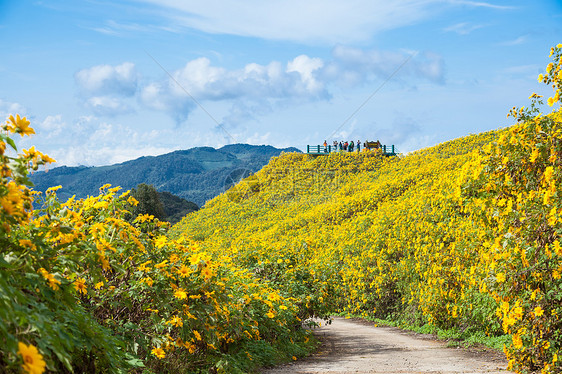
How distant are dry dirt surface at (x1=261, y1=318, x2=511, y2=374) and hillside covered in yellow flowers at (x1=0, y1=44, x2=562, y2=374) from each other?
53 cm

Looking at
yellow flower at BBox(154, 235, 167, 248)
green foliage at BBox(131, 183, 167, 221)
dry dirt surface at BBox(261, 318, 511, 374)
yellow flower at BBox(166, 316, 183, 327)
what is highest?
green foliage at BBox(131, 183, 167, 221)

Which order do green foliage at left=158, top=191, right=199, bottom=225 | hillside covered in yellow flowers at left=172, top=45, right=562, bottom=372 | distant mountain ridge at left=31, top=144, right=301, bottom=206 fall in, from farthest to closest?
distant mountain ridge at left=31, top=144, right=301, bottom=206 → green foliage at left=158, top=191, right=199, bottom=225 → hillside covered in yellow flowers at left=172, top=45, right=562, bottom=372

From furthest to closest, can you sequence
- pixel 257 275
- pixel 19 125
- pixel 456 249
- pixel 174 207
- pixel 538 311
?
pixel 174 207 → pixel 257 275 → pixel 456 249 → pixel 538 311 → pixel 19 125

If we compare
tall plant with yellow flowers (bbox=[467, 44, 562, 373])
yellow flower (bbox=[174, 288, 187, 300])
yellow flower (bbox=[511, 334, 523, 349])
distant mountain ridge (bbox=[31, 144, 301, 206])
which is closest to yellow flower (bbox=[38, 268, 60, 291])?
yellow flower (bbox=[174, 288, 187, 300])

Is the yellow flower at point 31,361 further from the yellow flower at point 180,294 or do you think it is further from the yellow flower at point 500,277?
the yellow flower at point 500,277

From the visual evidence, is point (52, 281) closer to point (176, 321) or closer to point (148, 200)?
point (176, 321)

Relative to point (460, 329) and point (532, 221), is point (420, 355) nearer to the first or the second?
point (460, 329)

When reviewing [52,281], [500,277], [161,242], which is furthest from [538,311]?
[52,281]

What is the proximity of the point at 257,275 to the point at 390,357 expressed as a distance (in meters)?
3.31

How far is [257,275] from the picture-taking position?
11539 millimetres

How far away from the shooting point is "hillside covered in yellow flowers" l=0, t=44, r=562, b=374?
2854mm

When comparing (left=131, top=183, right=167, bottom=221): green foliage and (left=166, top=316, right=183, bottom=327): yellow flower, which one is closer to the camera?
(left=166, top=316, right=183, bottom=327): yellow flower

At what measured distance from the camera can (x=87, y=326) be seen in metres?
3.11

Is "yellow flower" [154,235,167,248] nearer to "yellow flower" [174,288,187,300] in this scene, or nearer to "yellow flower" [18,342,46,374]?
"yellow flower" [174,288,187,300]
